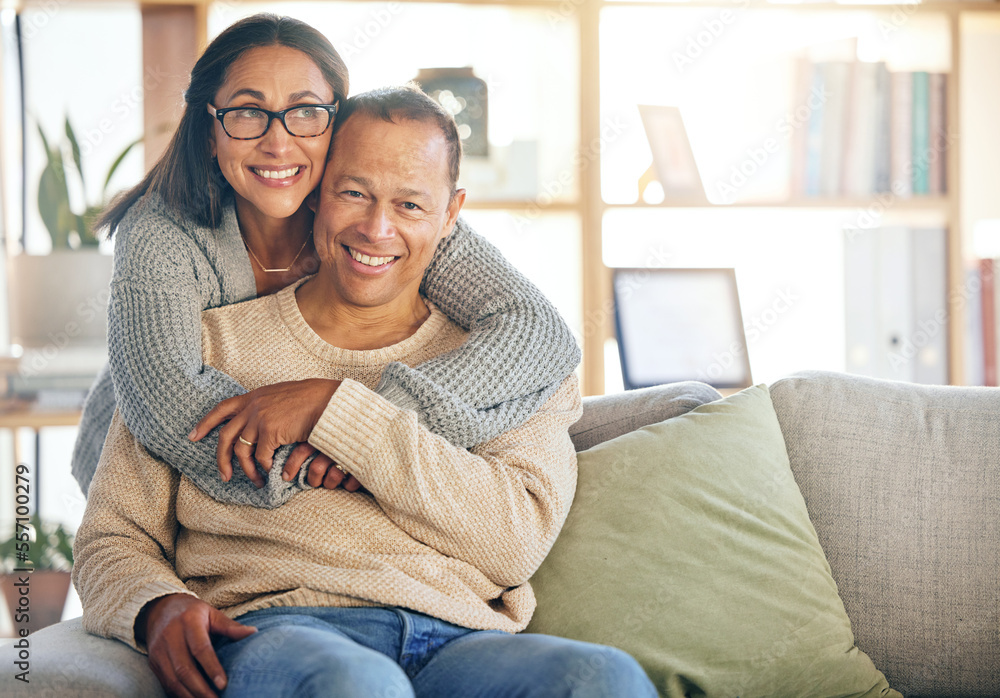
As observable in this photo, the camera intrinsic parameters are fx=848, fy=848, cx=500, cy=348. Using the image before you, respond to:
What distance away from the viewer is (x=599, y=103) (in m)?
2.46

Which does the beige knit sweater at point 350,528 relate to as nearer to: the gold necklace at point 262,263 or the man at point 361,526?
the man at point 361,526

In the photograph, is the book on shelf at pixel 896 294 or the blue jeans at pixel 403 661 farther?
the book on shelf at pixel 896 294

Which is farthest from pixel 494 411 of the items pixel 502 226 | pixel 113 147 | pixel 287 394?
pixel 113 147

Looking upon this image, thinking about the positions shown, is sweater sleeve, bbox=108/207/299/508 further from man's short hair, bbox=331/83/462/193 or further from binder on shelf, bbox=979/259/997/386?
binder on shelf, bbox=979/259/997/386

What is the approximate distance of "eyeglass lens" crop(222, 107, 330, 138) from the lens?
1354 mm

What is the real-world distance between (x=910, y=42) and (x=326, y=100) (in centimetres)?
197

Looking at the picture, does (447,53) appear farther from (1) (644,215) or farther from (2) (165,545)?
(2) (165,545)

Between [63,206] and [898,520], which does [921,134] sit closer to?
[898,520]

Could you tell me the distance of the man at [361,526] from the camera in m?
0.99

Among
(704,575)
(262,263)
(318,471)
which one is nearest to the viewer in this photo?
(318,471)

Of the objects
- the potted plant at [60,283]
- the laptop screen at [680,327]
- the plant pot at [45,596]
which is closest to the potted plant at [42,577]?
the plant pot at [45,596]

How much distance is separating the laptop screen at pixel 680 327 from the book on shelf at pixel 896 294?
368 millimetres

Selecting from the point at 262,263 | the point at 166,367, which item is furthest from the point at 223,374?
the point at 262,263

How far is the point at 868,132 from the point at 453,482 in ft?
6.42
